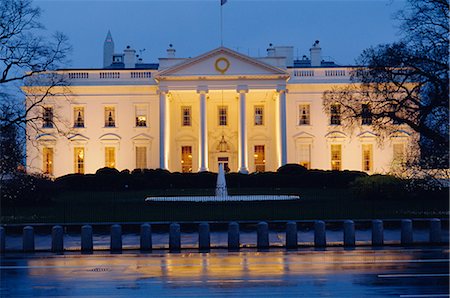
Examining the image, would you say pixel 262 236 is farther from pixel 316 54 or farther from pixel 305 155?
pixel 316 54

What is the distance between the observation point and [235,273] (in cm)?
1336

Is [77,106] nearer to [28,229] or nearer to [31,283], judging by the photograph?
[28,229]

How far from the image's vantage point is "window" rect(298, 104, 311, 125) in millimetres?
59406

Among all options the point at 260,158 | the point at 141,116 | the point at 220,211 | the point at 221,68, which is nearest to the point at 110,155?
the point at 141,116

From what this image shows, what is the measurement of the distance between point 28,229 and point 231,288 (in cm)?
869

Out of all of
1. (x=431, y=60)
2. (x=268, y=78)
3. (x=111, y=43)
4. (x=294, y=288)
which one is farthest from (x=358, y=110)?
(x=111, y=43)

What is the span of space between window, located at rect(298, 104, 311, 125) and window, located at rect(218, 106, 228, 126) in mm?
6841

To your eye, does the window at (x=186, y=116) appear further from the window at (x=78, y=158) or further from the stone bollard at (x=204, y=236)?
the stone bollard at (x=204, y=236)

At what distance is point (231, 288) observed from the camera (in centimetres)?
1157

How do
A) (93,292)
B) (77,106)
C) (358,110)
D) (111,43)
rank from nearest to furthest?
(93,292), (358,110), (77,106), (111,43)

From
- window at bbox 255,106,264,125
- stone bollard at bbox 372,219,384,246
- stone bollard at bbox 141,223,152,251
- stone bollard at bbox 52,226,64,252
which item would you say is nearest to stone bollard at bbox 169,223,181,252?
stone bollard at bbox 141,223,152,251

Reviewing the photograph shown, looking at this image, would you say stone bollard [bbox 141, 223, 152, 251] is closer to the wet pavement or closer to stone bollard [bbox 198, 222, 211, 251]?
the wet pavement

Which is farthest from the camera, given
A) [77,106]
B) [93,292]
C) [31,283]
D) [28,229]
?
[77,106]

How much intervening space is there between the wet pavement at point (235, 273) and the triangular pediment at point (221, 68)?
127 feet
